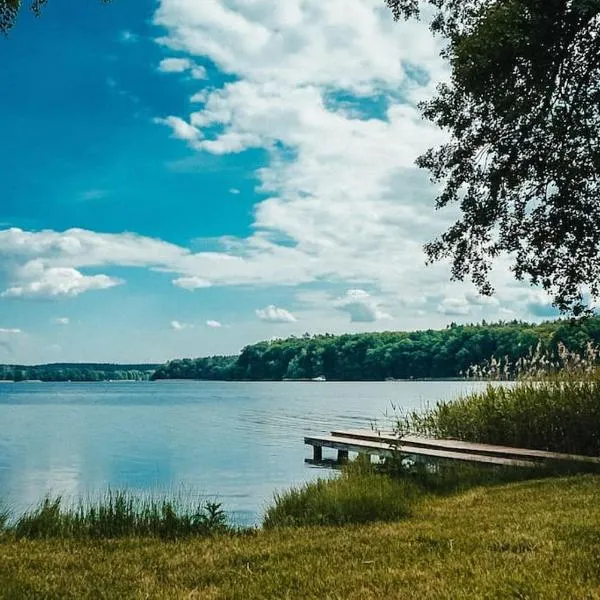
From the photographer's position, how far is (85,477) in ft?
75.1

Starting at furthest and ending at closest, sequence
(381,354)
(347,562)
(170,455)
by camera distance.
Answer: (381,354)
(170,455)
(347,562)

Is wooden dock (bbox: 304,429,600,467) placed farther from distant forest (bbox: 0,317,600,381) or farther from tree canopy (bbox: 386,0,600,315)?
distant forest (bbox: 0,317,600,381)

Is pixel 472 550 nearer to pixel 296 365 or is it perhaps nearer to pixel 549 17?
pixel 549 17

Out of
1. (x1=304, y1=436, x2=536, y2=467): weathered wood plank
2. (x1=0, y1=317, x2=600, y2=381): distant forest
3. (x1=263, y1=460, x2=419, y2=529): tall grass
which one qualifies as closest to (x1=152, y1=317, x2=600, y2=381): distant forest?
(x1=0, y1=317, x2=600, y2=381): distant forest

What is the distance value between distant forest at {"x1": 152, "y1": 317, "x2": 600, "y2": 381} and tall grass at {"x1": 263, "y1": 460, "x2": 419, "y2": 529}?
63.2 meters

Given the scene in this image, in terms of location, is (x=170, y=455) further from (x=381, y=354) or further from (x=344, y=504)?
(x=381, y=354)

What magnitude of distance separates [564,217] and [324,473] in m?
9.29

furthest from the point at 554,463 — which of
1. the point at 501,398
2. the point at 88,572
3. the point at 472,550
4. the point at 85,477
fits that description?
the point at 85,477

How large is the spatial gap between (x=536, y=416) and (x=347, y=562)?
1054cm

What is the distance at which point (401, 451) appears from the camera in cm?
1510

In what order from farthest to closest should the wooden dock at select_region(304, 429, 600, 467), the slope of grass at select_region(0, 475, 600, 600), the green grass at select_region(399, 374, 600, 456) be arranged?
1. the green grass at select_region(399, 374, 600, 456)
2. the wooden dock at select_region(304, 429, 600, 467)
3. the slope of grass at select_region(0, 475, 600, 600)

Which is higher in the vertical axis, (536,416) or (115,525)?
(536,416)

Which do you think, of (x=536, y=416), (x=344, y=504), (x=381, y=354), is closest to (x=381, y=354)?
(x=381, y=354)

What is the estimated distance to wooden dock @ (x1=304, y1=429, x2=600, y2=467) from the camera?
1359cm
